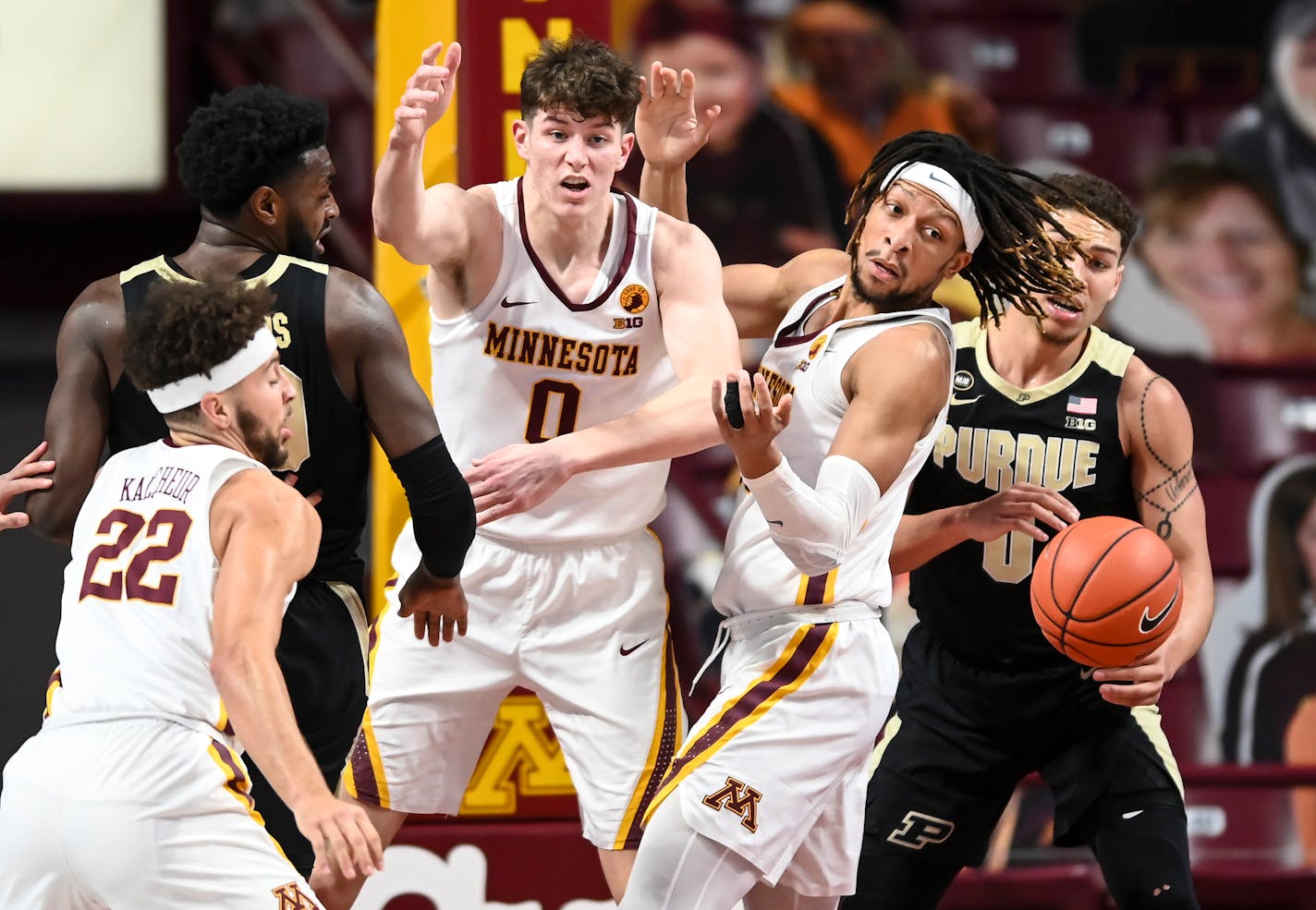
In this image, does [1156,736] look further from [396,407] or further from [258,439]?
[258,439]

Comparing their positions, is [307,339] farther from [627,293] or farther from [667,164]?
[667,164]

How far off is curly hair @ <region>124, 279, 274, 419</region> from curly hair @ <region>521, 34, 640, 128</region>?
1057mm

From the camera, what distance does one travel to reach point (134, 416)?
3721 millimetres

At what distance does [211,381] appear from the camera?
3.25 metres

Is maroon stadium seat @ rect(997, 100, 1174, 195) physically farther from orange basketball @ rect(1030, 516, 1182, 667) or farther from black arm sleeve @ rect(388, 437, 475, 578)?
black arm sleeve @ rect(388, 437, 475, 578)

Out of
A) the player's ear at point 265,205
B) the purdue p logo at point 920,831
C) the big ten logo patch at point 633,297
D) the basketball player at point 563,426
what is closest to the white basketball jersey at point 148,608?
the player's ear at point 265,205

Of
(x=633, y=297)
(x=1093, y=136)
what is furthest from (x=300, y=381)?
(x=1093, y=136)

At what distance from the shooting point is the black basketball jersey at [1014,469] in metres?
4.42

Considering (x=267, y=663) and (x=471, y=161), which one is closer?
(x=267, y=663)

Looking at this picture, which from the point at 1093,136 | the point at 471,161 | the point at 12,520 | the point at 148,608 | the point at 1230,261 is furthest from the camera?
the point at 1093,136

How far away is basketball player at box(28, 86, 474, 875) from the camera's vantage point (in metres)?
A: 3.68

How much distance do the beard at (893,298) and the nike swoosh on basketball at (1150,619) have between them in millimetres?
843

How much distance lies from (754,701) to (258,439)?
1171 millimetres

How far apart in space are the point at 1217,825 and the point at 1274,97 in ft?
14.4
